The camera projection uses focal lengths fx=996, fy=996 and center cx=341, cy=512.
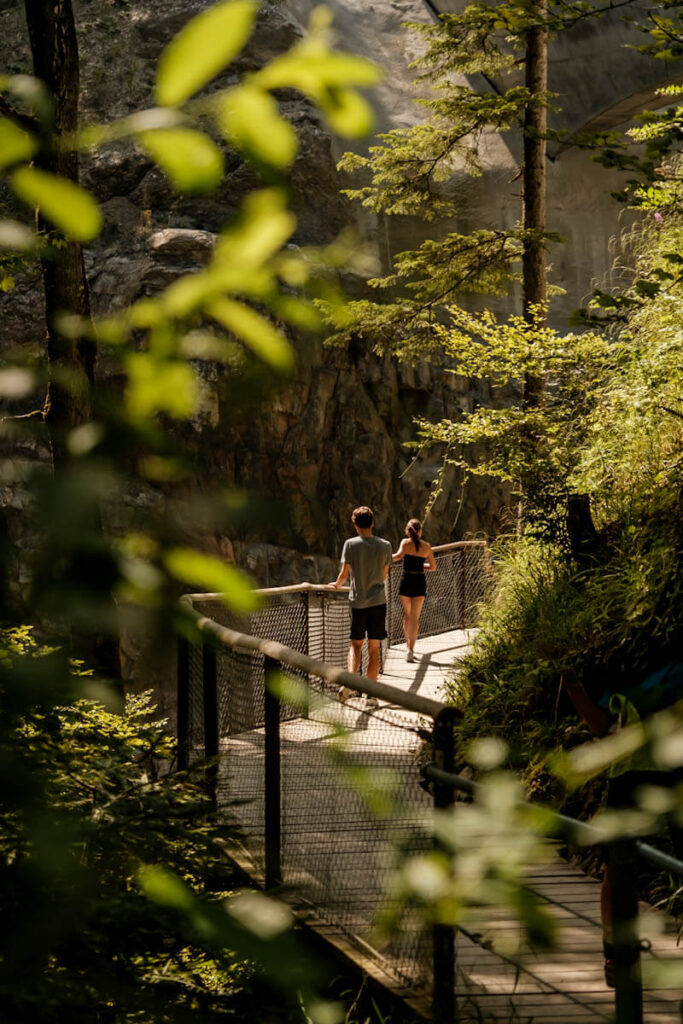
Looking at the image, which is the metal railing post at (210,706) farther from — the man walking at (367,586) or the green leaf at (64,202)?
the green leaf at (64,202)

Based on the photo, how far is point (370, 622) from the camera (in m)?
9.12

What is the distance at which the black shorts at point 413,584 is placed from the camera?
34.7 ft

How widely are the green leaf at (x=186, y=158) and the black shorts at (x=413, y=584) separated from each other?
10076 mm

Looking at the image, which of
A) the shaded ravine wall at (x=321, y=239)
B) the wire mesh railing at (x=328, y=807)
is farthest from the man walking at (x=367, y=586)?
the shaded ravine wall at (x=321, y=239)

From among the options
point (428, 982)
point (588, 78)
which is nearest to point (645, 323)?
point (428, 982)

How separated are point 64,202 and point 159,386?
0.12 m

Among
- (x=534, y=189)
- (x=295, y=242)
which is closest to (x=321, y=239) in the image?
(x=295, y=242)

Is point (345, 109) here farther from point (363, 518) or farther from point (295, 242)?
point (295, 242)

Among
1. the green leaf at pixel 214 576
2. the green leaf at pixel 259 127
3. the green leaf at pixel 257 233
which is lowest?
the green leaf at pixel 214 576

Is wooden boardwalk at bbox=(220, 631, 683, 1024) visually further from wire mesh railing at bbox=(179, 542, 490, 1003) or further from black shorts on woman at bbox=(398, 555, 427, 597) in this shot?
black shorts on woman at bbox=(398, 555, 427, 597)

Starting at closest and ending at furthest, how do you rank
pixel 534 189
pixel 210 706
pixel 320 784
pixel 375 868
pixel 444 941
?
pixel 444 941 < pixel 375 868 < pixel 320 784 < pixel 210 706 < pixel 534 189

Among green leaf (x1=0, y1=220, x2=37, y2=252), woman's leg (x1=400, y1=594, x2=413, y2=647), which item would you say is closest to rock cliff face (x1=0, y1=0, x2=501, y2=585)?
woman's leg (x1=400, y1=594, x2=413, y2=647)

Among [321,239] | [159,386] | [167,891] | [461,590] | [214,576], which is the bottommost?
[461,590]

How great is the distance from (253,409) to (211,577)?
152mm
